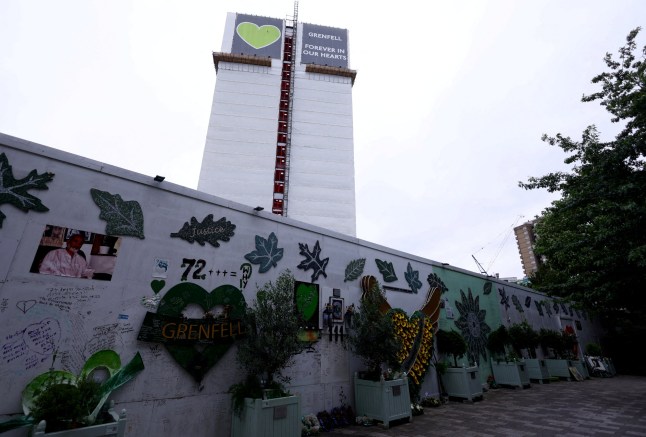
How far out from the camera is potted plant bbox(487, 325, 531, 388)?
13422 mm

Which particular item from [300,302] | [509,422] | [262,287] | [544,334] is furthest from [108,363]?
[544,334]

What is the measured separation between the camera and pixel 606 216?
1008 cm

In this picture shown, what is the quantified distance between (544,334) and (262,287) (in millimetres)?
16104

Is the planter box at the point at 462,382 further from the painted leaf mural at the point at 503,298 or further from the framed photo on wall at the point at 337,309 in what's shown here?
the painted leaf mural at the point at 503,298

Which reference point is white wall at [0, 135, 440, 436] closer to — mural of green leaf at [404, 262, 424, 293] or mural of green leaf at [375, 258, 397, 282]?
mural of green leaf at [375, 258, 397, 282]

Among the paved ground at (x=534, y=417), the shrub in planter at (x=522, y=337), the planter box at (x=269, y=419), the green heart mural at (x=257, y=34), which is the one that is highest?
the green heart mural at (x=257, y=34)

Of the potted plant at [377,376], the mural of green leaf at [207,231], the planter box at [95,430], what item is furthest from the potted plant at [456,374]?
the planter box at [95,430]

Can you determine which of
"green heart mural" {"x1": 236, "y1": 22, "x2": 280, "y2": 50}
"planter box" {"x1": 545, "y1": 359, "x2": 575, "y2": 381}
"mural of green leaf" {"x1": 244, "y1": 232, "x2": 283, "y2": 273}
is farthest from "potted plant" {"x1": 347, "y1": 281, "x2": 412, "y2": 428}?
"green heart mural" {"x1": 236, "y1": 22, "x2": 280, "y2": 50}

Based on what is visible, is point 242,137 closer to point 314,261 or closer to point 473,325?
point 314,261

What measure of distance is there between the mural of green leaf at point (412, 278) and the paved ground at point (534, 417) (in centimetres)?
398

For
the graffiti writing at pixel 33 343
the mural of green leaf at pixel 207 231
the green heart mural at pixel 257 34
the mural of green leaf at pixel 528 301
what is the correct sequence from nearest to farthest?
the graffiti writing at pixel 33 343 → the mural of green leaf at pixel 207 231 → the mural of green leaf at pixel 528 301 → the green heart mural at pixel 257 34

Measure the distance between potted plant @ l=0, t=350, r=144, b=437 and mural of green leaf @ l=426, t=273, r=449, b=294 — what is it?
10892 mm

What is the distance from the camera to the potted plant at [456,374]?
10.9 metres

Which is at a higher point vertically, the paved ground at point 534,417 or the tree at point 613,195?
the tree at point 613,195
